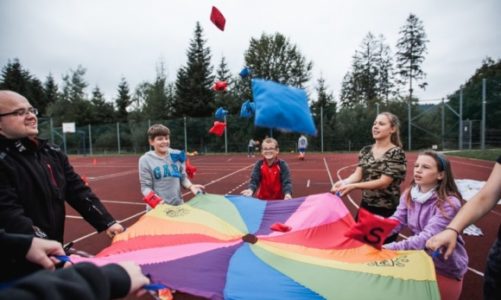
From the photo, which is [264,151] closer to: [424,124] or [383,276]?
[383,276]

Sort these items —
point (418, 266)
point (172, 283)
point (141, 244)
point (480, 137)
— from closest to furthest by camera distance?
point (418, 266)
point (172, 283)
point (141, 244)
point (480, 137)

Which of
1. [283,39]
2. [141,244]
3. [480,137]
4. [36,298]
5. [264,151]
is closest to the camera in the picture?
[36,298]

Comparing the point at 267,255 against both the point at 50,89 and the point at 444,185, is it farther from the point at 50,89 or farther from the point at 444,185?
the point at 50,89

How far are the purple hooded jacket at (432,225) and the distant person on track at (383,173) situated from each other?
14.4 inches

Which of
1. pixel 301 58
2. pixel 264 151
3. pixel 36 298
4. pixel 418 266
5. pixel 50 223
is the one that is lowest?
pixel 418 266

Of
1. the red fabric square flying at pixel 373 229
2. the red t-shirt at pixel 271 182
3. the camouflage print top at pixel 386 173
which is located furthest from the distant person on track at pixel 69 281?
the red t-shirt at pixel 271 182

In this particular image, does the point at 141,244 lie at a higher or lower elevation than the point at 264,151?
lower

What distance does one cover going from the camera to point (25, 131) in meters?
1.87

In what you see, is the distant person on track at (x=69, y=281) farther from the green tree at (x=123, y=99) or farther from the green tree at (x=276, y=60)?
the green tree at (x=123, y=99)

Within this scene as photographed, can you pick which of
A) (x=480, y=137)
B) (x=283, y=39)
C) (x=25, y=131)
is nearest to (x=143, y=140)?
(x=283, y=39)

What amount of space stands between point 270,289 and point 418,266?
0.89 meters

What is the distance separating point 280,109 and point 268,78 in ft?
71.6

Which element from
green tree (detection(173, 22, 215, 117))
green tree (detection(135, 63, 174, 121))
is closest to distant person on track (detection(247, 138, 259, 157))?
green tree (detection(173, 22, 215, 117))

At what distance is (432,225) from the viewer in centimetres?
209
